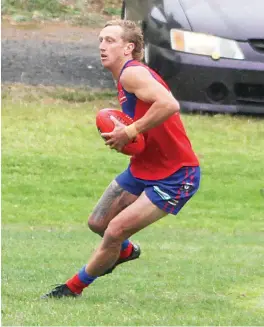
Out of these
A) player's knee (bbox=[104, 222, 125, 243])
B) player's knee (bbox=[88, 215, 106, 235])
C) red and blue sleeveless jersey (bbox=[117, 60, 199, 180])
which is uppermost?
red and blue sleeveless jersey (bbox=[117, 60, 199, 180])

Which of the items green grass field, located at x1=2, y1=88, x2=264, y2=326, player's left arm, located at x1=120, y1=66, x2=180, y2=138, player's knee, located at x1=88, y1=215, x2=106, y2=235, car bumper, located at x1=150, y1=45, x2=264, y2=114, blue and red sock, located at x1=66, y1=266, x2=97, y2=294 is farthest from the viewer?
car bumper, located at x1=150, y1=45, x2=264, y2=114

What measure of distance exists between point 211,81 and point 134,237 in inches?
161

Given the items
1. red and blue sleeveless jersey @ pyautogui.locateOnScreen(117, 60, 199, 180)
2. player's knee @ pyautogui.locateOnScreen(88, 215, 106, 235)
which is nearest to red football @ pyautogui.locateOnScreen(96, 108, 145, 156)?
red and blue sleeveless jersey @ pyautogui.locateOnScreen(117, 60, 199, 180)

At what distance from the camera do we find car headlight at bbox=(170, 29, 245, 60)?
13445mm

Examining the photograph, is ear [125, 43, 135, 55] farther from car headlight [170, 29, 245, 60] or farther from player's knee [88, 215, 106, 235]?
car headlight [170, 29, 245, 60]

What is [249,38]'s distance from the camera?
13.5 metres

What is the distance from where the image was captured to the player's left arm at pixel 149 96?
6.50 meters

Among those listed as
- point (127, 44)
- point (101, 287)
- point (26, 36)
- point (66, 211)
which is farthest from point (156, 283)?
point (26, 36)

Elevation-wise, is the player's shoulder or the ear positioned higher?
the ear

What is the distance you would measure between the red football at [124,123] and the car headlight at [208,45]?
682 cm

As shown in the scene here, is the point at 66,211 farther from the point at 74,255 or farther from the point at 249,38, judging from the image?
the point at 249,38

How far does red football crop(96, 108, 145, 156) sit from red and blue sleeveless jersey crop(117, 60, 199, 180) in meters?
0.08

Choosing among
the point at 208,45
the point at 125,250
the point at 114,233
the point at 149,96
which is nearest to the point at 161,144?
the point at 149,96

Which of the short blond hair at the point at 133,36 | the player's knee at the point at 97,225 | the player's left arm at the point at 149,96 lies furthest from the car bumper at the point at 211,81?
the player's left arm at the point at 149,96
